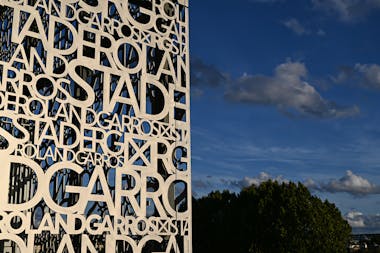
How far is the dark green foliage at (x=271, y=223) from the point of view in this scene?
1797 centimetres

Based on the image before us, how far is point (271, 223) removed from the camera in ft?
62.0

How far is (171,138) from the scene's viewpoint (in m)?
6.57

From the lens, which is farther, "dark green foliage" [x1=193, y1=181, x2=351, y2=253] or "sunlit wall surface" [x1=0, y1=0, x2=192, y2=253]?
"dark green foliage" [x1=193, y1=181, x2=351, y2=253]

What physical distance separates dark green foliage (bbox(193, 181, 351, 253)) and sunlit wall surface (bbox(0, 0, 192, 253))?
12308 mm

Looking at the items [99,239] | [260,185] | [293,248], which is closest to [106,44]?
[99,239]

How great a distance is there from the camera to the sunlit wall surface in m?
5.37

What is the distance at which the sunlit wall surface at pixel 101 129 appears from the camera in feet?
17.6

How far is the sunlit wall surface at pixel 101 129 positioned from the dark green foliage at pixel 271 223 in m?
12.3

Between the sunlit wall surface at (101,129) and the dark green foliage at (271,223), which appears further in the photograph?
the dark green foliage at (271,223)

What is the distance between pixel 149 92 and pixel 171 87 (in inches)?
13.8

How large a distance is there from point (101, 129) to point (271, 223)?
1407 cm

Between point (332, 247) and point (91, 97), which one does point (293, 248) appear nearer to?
point (332, 247)

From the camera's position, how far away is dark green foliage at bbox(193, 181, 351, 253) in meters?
18.0

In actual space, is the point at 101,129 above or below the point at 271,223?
above
